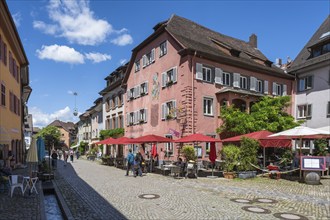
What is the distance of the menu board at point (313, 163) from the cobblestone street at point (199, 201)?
1.02m

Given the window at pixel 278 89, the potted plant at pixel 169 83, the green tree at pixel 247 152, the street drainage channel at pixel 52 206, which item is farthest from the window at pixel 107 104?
the street drainage channel at pixel 52 206

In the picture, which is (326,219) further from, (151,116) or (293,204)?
(151,116)

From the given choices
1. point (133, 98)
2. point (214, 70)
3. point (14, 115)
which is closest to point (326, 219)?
point (214, 70)

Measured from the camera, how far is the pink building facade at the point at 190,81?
2484cm

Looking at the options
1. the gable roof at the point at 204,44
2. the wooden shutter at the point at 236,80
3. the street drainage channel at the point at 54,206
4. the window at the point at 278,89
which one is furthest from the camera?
the window at the point at 278,89

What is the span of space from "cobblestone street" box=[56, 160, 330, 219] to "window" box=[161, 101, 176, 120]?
1224 cm

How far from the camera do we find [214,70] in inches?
1032

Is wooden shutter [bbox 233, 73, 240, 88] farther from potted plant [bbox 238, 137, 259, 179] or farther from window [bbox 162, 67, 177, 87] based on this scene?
potted plant [bbox 238, 137, 259, 179]

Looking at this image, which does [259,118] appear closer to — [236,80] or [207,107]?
[236,80]

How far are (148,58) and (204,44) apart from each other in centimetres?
659

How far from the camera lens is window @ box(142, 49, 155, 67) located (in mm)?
30281

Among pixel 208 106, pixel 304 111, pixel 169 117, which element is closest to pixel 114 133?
pixel 169 117

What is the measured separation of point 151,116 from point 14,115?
12852 millimetres

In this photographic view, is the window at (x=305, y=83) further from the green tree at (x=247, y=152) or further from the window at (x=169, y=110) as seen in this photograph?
the green tree at (x=247, y=152)
